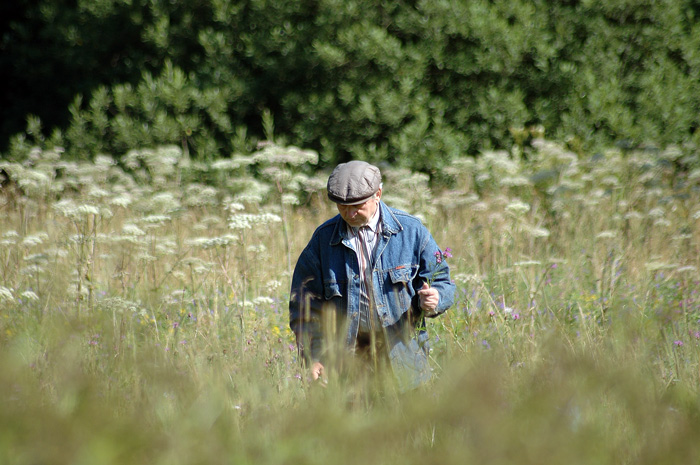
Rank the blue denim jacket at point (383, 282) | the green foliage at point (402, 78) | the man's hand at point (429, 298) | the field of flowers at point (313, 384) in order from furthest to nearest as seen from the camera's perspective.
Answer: the green foliage at point (402, 78)
the blue denim jacket at point (383, 282)
the man's hand at point (429, 298)
the field of flowers at point (313, 384)

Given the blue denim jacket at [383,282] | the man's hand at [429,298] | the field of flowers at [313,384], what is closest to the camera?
the field of flowers at [313,384]

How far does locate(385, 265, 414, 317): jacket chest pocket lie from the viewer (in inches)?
116

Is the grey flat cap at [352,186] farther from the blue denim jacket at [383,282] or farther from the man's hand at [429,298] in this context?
the man's hand at [429,298]

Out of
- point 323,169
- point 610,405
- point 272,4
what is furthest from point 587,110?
point 610,405

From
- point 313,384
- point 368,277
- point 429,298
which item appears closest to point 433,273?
point 429,298

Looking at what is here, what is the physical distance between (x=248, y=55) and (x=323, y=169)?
6.53 feet

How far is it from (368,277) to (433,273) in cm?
30

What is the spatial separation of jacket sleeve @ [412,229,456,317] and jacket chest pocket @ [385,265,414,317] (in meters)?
0.06

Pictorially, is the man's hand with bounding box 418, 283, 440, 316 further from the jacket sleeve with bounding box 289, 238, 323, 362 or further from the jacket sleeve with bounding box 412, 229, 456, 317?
the jacket sleeve with bounding box 289, 238, 323, 362

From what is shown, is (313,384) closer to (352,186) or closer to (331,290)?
(331,290)

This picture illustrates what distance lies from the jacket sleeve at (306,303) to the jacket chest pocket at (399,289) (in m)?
0.34

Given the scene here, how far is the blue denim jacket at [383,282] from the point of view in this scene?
9.55 feet

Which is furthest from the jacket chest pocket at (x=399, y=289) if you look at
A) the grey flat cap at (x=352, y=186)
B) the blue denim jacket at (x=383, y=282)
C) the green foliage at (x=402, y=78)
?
the green foliage at (x=402, y=78)

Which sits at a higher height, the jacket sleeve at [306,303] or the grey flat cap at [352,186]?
the grey flat cap at [352,186]
